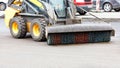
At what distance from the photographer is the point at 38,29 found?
14.0 m

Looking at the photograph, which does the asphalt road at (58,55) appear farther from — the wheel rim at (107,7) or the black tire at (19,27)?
the wheel rim at (107,7)

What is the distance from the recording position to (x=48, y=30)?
12750mm

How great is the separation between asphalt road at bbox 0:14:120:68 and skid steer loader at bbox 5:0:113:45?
0.29 meters

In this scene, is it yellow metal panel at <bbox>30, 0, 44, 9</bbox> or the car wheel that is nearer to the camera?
yellow metal panel at <bbox>30, 0, 44, 9</bbox>

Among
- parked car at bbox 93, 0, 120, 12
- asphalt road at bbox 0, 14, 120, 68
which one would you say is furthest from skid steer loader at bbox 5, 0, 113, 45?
parked car at bbox 93, 0, 120, 12

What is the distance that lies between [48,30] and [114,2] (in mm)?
→ 17023

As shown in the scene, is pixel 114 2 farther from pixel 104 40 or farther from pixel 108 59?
pixel 108 59

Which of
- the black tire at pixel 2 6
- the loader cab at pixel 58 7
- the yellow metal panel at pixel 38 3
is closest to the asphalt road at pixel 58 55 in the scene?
A: the yellow metal panel at pixel 38 3

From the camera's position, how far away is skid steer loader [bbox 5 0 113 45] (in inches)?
512

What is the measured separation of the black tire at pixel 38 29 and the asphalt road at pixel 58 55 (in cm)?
23

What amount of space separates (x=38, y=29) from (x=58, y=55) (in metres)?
2.94

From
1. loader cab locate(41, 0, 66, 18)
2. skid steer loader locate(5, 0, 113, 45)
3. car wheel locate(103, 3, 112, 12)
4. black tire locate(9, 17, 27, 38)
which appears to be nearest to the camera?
skid steer loader locate(5, 0, 113, 45)

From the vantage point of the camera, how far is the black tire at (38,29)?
13.6 metres

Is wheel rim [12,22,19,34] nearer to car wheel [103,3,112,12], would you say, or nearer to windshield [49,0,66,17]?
windshield [49,0,66,17]
